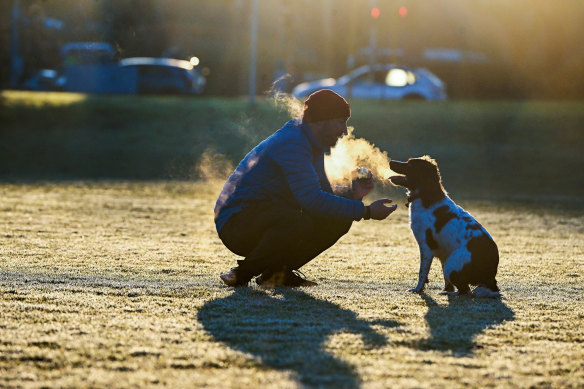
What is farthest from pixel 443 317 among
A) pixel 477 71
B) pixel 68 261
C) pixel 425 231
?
pixel 477 71

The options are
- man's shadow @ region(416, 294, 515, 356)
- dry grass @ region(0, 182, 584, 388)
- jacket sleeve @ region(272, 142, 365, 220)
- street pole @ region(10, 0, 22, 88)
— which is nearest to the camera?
dry grass @ region(0, 182, 584, 388)

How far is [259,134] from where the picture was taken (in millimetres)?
21109

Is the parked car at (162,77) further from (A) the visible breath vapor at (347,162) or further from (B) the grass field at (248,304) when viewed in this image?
(A) the visible breath vapor at (347,162)

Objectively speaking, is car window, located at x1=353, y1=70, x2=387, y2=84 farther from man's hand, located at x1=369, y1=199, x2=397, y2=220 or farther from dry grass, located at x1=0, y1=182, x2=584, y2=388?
man's hand, located at x1=369, y1=199, x2=397, y2=220

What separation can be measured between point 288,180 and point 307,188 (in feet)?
0.57

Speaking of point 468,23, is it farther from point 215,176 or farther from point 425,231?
point 425,231

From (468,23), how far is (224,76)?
51.9ft

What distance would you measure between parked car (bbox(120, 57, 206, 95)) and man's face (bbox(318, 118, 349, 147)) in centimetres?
2741

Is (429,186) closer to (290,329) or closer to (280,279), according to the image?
(280,279)

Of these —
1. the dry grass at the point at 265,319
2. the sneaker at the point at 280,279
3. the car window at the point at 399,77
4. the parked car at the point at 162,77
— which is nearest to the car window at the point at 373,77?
the car window at the point at 399,77

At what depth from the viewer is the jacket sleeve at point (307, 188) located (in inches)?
261

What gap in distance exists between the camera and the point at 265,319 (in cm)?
580

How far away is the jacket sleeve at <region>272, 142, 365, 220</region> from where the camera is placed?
21.7ft

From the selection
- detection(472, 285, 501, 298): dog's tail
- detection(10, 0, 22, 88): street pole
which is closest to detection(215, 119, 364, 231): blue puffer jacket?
detection(472, 285, 501, 298): dog's tail
